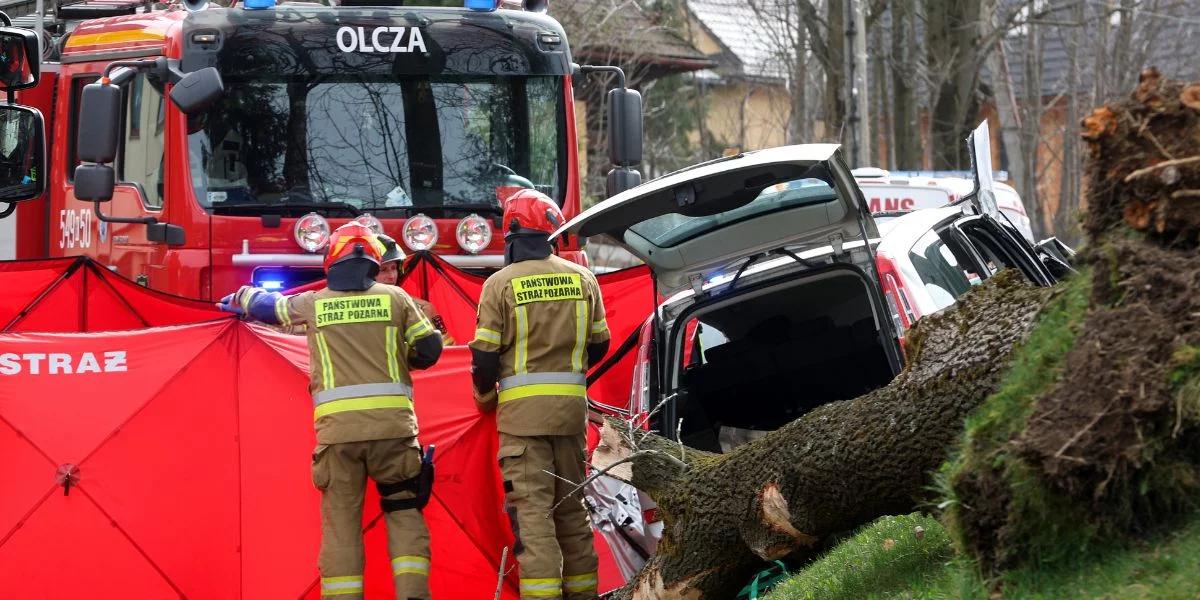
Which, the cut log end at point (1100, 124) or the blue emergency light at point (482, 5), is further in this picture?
the blue emergency light at point (482, 5)

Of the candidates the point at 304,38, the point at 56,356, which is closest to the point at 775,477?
the point at 56,356

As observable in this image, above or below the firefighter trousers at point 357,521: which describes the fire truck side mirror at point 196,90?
above

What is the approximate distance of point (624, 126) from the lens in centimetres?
920

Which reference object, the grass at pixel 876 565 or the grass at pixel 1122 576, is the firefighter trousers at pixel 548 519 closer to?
the grass at pixel 876 565

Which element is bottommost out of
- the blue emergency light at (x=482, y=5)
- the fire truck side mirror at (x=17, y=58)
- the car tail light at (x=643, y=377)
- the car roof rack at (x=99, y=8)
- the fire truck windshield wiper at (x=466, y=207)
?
the car tail light at (x=643, y=377)

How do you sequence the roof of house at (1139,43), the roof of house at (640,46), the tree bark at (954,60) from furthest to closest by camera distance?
the roof of house at (1139,43), the roof of house at (640,46), the tree bark at (954,60)

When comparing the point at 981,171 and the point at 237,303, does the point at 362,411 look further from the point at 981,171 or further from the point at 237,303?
the point at 981,171

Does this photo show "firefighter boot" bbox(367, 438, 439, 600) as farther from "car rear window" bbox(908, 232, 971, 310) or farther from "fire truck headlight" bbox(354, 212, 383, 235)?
"car rear window" bbox(908, 232, 971, 310)

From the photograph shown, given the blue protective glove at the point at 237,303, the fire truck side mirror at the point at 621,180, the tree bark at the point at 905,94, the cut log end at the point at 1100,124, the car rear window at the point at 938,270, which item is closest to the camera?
the cut log end at the point at 1100,124

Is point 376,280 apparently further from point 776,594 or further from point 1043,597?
point 1043,597

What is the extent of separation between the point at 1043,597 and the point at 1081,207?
3.66 feet

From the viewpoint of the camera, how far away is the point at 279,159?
27.5ft

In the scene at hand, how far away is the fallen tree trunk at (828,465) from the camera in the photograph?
455 centimetres

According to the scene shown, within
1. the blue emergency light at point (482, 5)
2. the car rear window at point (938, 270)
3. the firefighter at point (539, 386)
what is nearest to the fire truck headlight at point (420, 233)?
the blue emergency light at point (482, 5)
